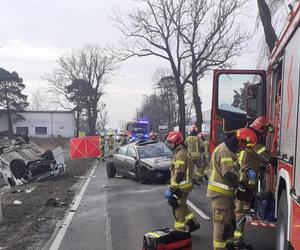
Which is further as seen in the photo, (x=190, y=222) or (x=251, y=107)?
(x=251, y=107)

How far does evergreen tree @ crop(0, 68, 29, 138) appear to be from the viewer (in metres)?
86.0

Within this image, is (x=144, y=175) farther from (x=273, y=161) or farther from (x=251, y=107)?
(x=273, y=161)

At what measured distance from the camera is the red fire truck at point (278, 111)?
16.7ft

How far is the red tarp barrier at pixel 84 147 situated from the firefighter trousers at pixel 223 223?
29.7 meters

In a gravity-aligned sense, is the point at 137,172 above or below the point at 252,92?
below

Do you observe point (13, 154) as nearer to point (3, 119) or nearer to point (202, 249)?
point (202, 249)

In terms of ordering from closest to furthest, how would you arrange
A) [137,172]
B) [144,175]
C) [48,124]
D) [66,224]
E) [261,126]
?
[261,126], [66,224], [144,175], [137,172], [48,124]

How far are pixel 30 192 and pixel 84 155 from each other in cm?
1932

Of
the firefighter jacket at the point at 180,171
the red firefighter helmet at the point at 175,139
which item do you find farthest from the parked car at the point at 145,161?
the firefighter jacket at the point at 180,171

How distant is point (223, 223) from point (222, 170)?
0.65 meters

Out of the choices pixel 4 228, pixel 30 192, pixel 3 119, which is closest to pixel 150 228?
pixel 4 228

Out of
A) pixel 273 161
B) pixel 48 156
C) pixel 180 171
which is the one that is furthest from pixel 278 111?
pixel 48 156

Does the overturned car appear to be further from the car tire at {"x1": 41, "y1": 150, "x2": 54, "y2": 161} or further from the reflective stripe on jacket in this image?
the reflective stripe on jacket

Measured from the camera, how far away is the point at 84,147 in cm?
3659
